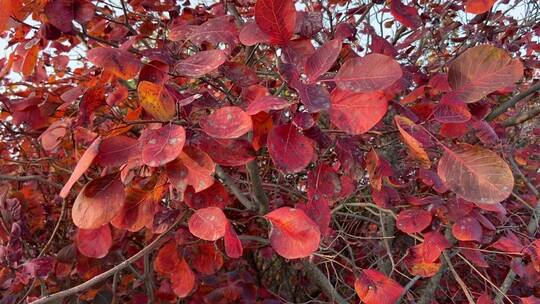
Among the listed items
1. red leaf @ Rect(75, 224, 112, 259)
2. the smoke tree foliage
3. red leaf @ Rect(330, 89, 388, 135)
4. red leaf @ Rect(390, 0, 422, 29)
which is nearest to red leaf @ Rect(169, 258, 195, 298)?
the smoke tree foliage

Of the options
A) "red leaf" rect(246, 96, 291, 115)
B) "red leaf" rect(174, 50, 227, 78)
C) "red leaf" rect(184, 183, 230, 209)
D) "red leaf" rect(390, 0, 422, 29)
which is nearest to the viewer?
"red leaf" rect(246, 96, 291, 115)

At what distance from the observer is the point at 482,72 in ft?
2.24

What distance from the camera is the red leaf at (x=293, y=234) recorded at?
665 millimetres

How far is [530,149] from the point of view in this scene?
2467mm

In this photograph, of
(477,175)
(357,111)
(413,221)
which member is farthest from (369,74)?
(413,221)

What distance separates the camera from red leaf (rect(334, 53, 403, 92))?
59cm

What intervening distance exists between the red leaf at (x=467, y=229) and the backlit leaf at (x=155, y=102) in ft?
2.63

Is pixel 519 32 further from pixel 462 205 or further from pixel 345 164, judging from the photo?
pixel 345 164

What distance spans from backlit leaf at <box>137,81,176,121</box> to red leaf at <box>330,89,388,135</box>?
0.72 feet

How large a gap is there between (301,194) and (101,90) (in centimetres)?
95

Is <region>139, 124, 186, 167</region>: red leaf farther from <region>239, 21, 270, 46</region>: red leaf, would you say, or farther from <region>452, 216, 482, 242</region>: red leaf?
<region>452, 216, 482, 242</region>: red leaf

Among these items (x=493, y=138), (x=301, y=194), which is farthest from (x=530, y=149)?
(x=493, y=138)

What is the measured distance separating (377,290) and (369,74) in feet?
1.56

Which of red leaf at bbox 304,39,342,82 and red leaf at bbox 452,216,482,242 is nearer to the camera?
red leaf at bbox 304,39,342,82
